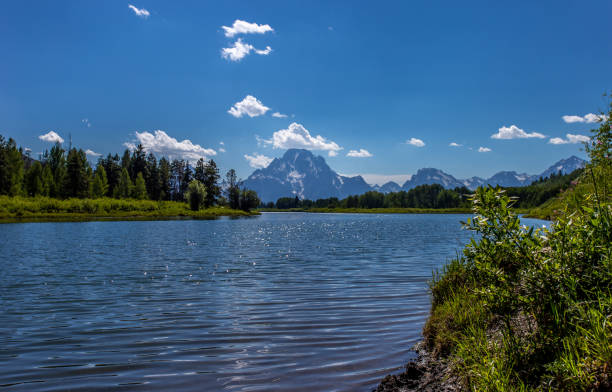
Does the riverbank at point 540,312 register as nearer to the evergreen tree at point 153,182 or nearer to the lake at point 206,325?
the lake at point 206,325

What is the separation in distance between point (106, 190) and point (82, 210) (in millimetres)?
46516

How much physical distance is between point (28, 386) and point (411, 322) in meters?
10.4

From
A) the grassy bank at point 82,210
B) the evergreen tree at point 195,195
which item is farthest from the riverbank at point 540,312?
the evergreen tree at point 195,195

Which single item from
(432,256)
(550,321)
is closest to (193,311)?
(550,321)

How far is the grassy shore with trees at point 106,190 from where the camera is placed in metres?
99.2

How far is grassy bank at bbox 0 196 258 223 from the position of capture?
8762 centimetres

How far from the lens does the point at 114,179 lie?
15975 cm

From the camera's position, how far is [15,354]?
930cm

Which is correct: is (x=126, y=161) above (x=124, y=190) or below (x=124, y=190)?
above

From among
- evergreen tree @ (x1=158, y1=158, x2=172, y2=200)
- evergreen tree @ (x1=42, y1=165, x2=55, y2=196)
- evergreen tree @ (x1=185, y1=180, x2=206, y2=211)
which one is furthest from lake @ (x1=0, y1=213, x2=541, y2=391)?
evergreen tree @ (x1=158, y1=158, x2=172, y2=200)

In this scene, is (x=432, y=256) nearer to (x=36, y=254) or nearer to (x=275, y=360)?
(x=275, y=360)

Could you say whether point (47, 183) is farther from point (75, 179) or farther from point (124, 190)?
point (124, 190)

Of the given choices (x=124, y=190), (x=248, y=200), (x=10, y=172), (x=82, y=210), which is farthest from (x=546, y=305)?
(x=248, y=200)

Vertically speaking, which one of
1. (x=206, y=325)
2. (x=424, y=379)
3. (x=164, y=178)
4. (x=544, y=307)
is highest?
(x=164, y=178)
